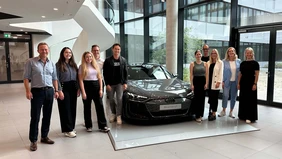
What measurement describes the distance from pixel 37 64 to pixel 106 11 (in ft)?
20.3

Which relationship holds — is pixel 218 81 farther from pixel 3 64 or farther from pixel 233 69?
pixel 3 64

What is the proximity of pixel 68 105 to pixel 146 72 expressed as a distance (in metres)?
1.92

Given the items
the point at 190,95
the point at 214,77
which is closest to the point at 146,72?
the point at 190,95

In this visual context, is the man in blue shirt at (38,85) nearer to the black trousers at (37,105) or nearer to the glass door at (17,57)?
the black trousers at (37,105)

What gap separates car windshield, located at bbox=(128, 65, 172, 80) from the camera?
457cm

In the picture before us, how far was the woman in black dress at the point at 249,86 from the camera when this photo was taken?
3959 millimetres

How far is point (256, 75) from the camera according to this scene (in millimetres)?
3947

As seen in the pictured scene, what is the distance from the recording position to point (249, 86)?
4.01 m

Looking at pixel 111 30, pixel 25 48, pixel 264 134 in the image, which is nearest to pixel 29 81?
pixel 264 134

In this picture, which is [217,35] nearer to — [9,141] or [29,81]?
[29,81]

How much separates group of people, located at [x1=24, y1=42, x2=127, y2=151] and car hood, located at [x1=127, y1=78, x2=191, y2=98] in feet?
0.92

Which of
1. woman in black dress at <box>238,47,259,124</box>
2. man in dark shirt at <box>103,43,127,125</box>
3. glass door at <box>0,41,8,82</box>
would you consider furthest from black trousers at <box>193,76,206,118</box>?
glass door at <box>0,41,8,82</box>

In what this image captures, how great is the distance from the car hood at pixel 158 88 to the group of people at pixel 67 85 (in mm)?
280

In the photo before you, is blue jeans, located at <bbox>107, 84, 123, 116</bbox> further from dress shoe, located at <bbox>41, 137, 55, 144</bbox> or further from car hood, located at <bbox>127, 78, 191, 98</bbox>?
dress shoe, located at <bbox>41, 137, 55, 144</bbox>
